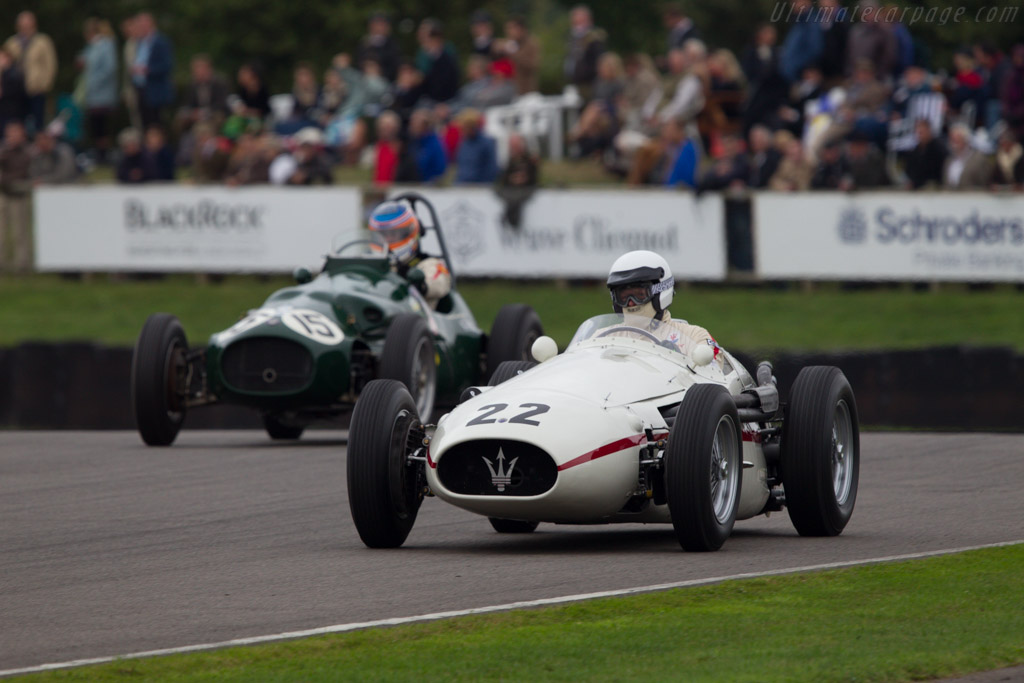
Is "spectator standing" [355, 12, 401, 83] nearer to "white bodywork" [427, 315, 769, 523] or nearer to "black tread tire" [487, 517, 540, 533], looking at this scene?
"black tread tire" [487, 517, 540, 533]

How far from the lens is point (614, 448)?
338 inches

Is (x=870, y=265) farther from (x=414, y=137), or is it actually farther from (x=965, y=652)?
(x=965, y=652)

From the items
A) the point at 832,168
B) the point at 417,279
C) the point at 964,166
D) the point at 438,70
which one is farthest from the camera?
the point at 438,70

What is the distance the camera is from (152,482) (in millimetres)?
12320

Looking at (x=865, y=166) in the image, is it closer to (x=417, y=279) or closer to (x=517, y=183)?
(x=517, y=183)

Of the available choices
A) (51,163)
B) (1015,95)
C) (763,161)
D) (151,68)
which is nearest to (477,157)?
(763,161)

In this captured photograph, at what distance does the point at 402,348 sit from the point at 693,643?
754 cm

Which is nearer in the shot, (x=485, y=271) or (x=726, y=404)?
(x=726, y=404)

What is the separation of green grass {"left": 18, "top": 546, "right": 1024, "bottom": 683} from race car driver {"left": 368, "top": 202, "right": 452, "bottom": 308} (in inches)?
312

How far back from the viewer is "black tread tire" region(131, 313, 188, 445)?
14273 mm

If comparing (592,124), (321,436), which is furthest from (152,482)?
(592,124)

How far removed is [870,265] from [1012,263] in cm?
170

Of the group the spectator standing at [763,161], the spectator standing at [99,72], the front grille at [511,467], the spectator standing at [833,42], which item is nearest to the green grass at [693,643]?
the front grille at [511,467]

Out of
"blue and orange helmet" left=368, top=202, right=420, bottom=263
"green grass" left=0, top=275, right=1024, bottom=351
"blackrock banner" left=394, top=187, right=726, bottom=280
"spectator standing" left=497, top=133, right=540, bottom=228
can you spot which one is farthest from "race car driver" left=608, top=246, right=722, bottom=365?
"spectator standing" left=497, top=133, right=540, bottom=228
